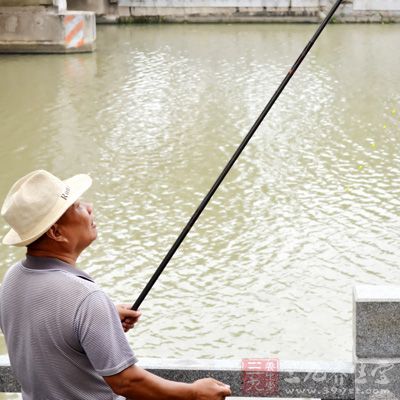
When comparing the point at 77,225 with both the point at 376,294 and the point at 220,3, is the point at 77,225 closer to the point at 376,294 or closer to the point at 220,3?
the point at 376,294

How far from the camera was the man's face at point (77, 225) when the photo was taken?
2481 mm

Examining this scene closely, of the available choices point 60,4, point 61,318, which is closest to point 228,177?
point 61,318

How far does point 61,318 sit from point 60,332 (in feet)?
0.13

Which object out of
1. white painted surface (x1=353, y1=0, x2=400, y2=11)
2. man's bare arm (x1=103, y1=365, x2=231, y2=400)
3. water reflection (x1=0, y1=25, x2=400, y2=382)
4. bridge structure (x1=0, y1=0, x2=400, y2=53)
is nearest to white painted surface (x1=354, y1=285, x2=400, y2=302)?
man's bare arm (x1=103, y1=365, x2=231, y2=400)

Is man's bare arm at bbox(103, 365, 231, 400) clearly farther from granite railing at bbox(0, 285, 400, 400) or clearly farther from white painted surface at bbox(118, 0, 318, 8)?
white painted surface at bbox(118, 0, 318, 8)

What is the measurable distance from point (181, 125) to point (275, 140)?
1.35m

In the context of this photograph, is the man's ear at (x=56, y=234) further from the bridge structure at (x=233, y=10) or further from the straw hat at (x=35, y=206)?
the bridge structure at (x=233, y=10)

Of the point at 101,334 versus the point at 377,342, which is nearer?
the point at 101,334

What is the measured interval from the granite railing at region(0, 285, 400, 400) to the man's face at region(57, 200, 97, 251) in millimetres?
818

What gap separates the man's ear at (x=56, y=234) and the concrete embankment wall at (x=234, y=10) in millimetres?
19309

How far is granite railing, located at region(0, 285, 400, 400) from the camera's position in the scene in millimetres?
3197

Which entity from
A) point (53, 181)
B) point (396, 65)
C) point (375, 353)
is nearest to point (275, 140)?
point (396, 65)

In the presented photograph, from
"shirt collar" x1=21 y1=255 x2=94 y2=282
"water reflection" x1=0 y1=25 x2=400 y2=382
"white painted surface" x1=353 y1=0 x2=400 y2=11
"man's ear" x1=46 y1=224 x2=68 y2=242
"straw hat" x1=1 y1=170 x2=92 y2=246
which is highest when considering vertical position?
"straw hat" x1=1 y1=170 x2=92 y2=246

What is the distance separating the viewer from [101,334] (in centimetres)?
227
